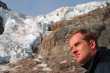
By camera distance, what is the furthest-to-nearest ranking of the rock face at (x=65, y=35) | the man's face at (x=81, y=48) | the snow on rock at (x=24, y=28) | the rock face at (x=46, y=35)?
1. the snow on rock at (x=24, y=28)
2. the rock face at (x=65, y=35)
3. the rock face at (x=46, y=35)
4. the man's face at (x=81, y=48)

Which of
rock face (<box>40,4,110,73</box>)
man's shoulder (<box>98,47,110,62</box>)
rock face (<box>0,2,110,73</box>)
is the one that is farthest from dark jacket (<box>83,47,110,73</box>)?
rock face (<box>40,4,110,73</box>)

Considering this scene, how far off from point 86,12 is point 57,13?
3.88 feet

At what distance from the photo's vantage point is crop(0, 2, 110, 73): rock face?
1076 centimetres

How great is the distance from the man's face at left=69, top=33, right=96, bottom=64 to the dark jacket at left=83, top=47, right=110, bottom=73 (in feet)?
0.20

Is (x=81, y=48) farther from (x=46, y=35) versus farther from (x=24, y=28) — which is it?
(x=24, y=28)

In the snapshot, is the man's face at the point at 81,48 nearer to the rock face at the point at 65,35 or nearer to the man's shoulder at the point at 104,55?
the man's shoulder at the point at 104,55

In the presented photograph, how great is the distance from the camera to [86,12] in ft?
46.9

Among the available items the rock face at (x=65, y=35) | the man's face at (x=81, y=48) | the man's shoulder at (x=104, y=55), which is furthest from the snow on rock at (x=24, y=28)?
the man's shoulder at (x=104, y=55)

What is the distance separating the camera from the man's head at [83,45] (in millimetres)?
3094

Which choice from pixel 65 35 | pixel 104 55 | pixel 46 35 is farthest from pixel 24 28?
pixel 104 55

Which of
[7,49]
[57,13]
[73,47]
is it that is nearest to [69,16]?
[57,13]

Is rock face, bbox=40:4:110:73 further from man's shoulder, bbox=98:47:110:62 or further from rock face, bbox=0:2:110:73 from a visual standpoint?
man's shoulder, bbox=98:47:110:62

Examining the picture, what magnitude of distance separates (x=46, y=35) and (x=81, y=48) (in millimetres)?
9690

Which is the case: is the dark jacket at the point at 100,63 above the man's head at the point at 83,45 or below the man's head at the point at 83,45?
below
